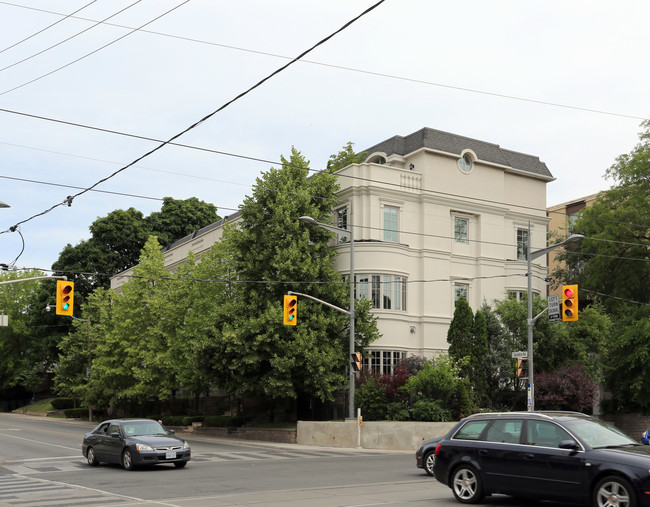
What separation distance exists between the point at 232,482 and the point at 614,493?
30.3 feet

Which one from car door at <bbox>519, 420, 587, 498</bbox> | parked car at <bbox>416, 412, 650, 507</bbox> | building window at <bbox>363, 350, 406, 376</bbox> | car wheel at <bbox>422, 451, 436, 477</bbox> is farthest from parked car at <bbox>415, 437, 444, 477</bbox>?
building window at <bbox>363, 350, 406, 376</bbox>

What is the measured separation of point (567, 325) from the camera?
37031mm

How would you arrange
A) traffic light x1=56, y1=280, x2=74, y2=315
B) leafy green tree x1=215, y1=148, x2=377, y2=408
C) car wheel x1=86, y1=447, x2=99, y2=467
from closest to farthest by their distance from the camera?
car wheel x1=86, y1=447, x2=99, y2=467 → traffic light x1=56, y1=280, x2=74, y2=315 → leafy green tree x1=215, y1=148, x2=377, y2=408

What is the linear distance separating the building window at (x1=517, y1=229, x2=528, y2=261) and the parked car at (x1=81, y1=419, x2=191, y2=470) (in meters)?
26.7

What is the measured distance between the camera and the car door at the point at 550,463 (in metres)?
10.9

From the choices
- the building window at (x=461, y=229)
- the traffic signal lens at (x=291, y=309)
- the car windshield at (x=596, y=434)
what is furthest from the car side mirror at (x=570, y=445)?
the building window at (x=461, y=229)

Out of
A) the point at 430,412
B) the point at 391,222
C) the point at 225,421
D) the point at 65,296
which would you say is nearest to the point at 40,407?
the point at 225,421

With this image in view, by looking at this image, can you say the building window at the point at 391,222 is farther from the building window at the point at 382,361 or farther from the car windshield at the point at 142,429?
the car windshield at the point at 142,429

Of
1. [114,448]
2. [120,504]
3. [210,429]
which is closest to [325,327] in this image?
[210,429]

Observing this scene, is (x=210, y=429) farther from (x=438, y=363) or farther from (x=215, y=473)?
(x=215, y=473)

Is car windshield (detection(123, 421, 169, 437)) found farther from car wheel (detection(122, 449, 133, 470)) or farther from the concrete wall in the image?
the concrete wall

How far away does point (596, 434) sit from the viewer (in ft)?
37.7

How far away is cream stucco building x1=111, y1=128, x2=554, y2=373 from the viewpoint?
37.6m

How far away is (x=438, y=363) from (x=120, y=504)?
20.5m
